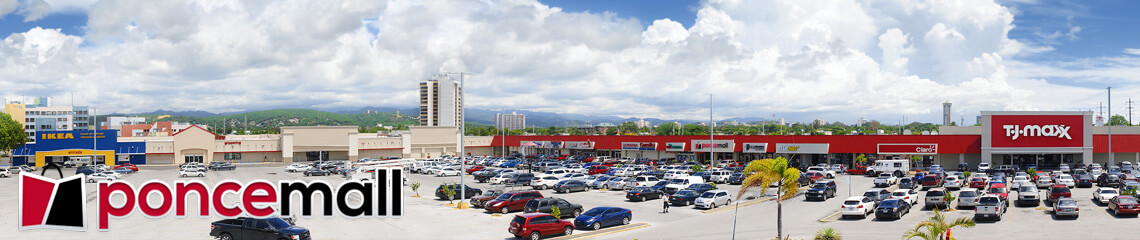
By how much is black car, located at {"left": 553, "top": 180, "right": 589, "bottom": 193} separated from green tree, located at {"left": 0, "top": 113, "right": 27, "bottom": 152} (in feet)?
230

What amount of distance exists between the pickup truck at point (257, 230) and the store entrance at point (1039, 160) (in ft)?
230

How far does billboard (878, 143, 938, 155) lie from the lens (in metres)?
70.1

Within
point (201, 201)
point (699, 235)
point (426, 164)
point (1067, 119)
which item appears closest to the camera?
point (201, 201)

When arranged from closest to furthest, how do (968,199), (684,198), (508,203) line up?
(968,199)
(508,203)
(684,198)

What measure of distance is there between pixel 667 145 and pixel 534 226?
2447 inches

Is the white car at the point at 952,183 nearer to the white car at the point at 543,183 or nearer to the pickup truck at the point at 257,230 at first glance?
the white car at the point at 543,183

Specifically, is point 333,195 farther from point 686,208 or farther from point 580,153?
point 580,153

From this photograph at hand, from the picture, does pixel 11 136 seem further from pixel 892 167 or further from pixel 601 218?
pixel 892 167

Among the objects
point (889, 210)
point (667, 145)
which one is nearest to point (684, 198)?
point (889, 210)

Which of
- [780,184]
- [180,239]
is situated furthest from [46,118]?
[780,184]

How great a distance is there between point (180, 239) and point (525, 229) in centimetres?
1318

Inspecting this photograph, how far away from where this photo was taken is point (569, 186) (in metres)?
49.3

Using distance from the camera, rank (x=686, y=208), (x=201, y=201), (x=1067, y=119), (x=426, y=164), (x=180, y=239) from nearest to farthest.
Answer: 1. (x=201, y=201)
2. (x=180, y=239)
3. (x=686, y=208)
4. (x=1067, y=119)
5. (x=426, y=164)

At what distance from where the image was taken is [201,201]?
21781 mm
